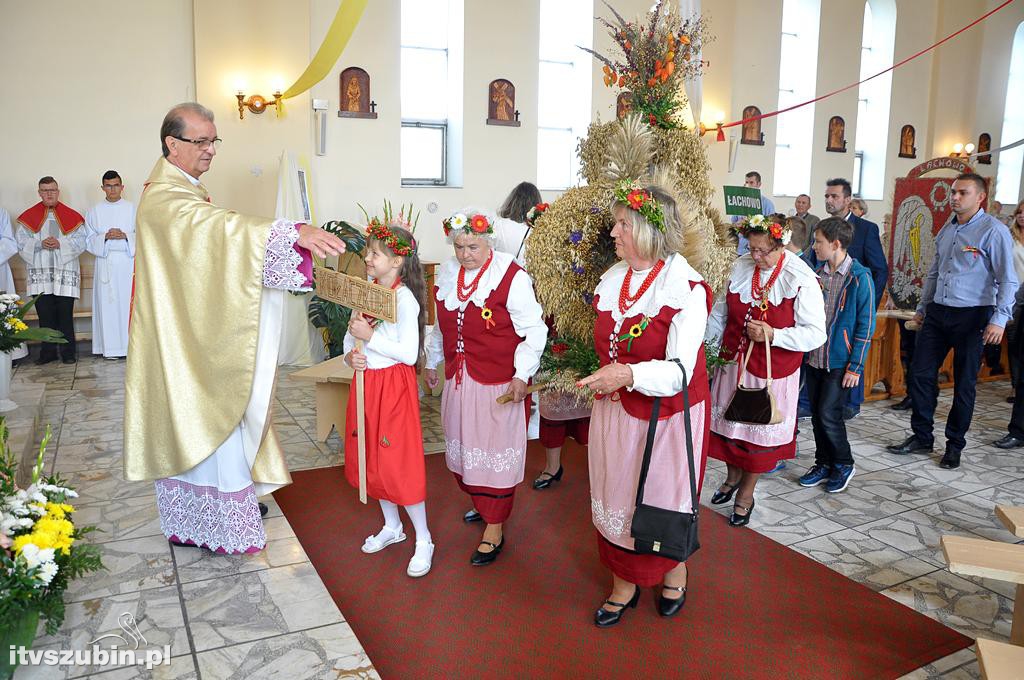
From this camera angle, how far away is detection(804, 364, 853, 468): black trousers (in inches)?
198

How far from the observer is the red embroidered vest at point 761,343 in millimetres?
4336

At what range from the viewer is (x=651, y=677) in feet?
10.0

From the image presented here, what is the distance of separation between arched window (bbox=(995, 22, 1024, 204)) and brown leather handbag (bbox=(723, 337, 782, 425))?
48.6 ft

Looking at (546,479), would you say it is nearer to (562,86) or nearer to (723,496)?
(723,496)

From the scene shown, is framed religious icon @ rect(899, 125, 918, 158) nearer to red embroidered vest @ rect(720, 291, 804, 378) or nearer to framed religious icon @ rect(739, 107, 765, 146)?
framed religious icon @ rect(739, 107, 765, 146)

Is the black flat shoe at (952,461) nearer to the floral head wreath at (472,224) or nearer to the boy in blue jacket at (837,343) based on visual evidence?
the boy in blue jacket at (837,343)

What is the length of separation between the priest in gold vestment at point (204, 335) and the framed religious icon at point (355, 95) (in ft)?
20.0

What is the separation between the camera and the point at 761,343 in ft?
14.5

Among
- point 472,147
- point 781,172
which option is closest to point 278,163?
point 472,147

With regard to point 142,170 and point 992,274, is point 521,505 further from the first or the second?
point 142,170

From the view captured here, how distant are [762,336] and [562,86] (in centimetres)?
814

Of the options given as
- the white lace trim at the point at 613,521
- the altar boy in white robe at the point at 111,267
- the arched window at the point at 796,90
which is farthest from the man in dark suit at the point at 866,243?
the altar boy in white robe at the point at 111,267

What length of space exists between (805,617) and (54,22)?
30.4 ft

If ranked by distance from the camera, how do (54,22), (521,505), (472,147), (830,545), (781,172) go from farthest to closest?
(781,172) < (472,147) < (54,22) < (521,505) < (830,545)
